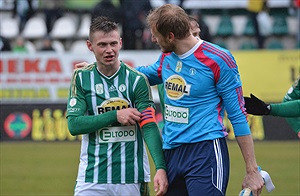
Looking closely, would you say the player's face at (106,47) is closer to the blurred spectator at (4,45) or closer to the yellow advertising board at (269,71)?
the yellow advertising board at (269,71)

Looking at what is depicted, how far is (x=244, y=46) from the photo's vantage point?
19.8m

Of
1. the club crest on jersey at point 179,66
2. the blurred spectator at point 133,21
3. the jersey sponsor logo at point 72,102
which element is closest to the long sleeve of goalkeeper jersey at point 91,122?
the jersey sponsor logo at point 72,102

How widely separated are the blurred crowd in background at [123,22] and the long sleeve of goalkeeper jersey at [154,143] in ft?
44.0

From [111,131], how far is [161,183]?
61 cm

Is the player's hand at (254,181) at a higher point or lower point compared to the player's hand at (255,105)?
lower

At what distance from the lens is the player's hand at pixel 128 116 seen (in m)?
5.67

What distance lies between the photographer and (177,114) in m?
5.72

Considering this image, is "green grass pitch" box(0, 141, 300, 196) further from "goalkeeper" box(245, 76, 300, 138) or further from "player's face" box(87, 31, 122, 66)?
"player's face" box(87, 31, 122, 66)

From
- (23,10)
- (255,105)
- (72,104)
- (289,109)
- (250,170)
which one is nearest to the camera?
(250,170)

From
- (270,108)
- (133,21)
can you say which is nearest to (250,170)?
(270,108)

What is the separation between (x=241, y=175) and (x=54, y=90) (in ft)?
21.1

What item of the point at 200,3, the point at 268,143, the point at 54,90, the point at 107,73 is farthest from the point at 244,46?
the point at 107,73

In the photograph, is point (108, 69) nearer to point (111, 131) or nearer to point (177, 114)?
point (111, 131)

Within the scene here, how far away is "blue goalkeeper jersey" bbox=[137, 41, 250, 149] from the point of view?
5609mm
